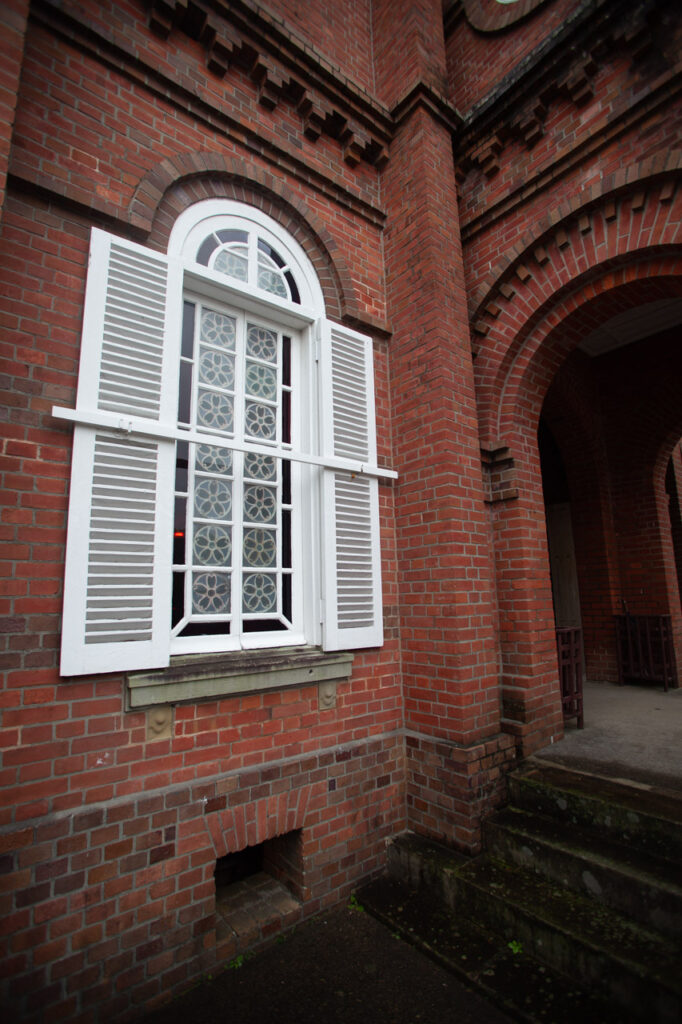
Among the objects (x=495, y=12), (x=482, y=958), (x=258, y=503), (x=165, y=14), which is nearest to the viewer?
(x=482, y=958)

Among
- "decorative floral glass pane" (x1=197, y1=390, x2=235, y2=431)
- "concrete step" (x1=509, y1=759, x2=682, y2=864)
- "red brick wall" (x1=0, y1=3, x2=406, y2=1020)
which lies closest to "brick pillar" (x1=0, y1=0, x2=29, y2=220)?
"red brick wall" (x1=0, y1=3, x2=406, y2=1020)

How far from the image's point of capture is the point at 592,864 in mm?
2645

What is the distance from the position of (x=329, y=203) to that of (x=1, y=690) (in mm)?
4086

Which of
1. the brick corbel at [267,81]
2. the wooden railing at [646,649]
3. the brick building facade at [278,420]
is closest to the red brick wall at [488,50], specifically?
the brick building facade at [278,420]

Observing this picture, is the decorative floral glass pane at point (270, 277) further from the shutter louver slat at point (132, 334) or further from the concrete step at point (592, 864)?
the concrete step at point (592, 864)

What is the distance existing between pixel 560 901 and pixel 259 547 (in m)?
2.63

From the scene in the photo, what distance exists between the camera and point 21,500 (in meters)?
2.33

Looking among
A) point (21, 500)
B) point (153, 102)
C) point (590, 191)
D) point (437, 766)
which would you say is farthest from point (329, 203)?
point (437, 766)

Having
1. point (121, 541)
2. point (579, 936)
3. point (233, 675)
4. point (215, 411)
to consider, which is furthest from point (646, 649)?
point (121, 541)

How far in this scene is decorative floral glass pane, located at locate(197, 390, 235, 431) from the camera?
3.19 metres

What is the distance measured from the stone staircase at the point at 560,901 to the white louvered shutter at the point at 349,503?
1.46 metres

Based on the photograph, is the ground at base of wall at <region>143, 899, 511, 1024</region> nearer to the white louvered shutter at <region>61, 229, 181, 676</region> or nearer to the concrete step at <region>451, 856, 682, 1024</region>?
the concrete step at <region>451, 856, 682, 1024</region>

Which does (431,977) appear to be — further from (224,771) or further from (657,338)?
(657,338)

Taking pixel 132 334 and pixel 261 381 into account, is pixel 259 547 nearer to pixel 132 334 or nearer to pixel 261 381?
pixel 261 381
